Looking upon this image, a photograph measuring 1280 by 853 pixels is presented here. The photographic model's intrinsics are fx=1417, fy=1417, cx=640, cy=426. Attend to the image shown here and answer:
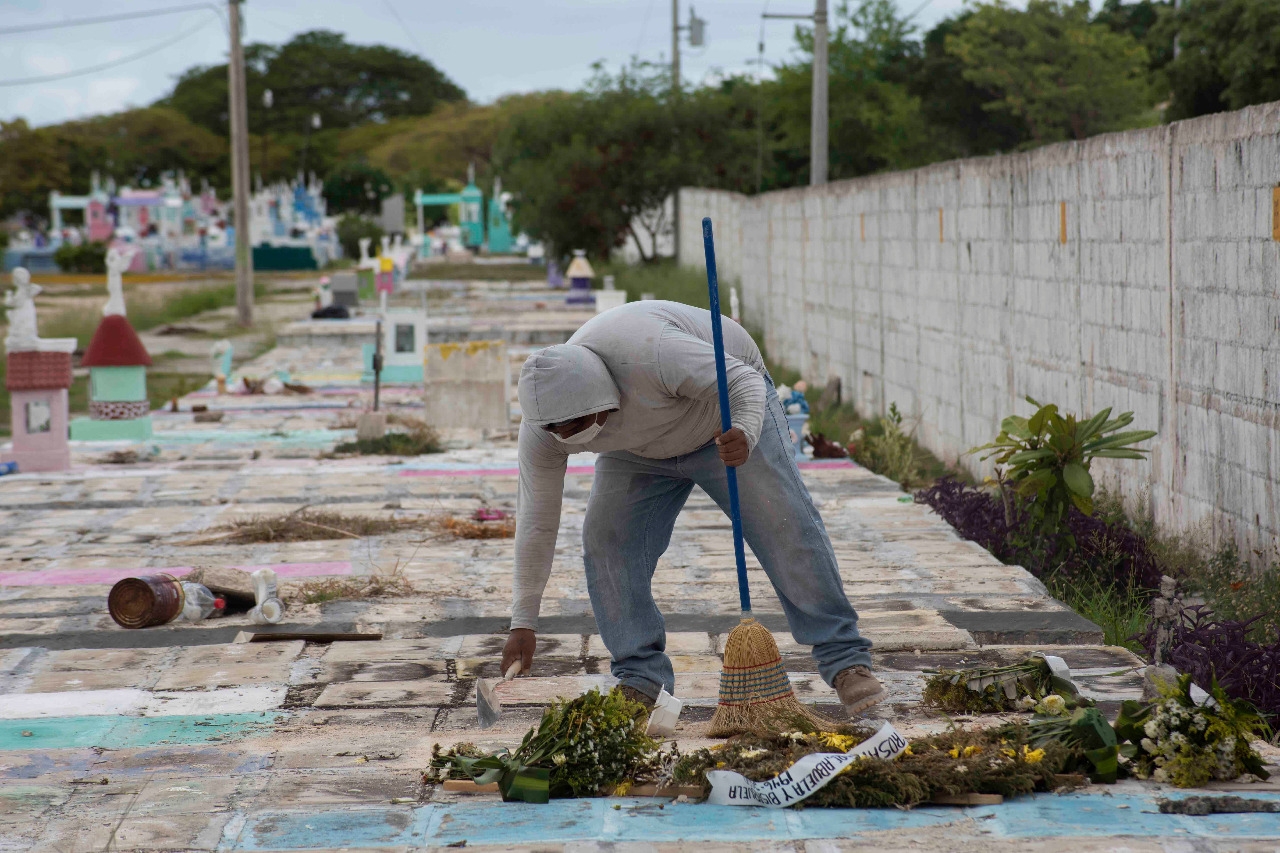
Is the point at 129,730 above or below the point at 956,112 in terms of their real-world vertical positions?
below

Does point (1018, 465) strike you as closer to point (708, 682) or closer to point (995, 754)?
point (708, 682)

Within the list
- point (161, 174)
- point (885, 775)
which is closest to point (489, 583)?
point (885, 775)

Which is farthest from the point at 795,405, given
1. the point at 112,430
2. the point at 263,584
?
the point at 112,430

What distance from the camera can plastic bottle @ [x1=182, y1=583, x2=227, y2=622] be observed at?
650cm

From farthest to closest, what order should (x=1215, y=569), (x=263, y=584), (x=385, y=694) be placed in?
1. (x=263, y=584)
2. (x=1215, y=569)
3. (x=385, y=694)

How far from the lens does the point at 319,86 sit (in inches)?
4176

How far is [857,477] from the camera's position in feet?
33.7

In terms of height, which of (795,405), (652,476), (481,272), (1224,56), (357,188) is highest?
(357,188)

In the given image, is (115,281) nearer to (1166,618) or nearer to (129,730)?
(129,730)

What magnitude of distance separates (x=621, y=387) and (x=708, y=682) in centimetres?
140

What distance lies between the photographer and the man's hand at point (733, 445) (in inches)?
160

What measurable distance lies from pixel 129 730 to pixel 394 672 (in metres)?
1.04

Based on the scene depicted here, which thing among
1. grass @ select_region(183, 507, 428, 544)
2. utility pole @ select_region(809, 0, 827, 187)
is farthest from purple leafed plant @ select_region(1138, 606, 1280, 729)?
utility pole @ select_region(809, 0, 827, 187)

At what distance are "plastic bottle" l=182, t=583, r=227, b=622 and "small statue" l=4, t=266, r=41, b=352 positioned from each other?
5.75m
